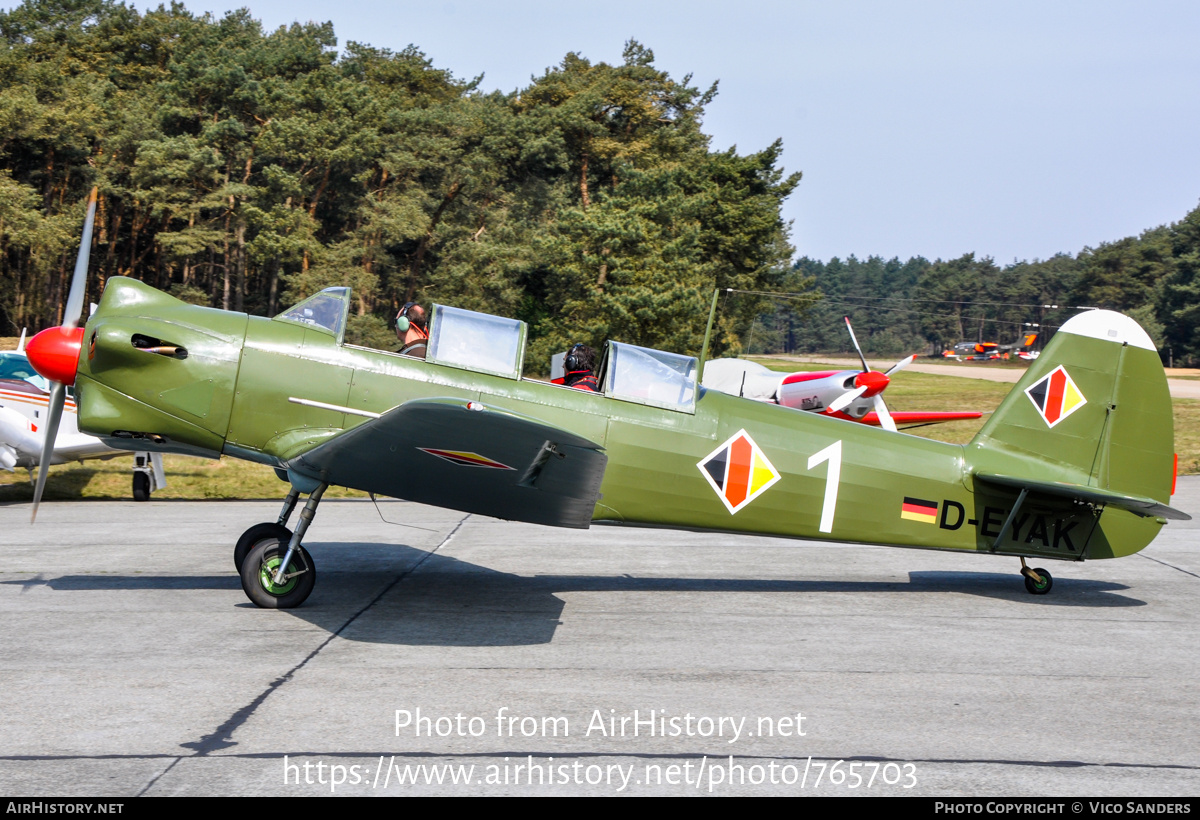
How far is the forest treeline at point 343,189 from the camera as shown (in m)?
42.3

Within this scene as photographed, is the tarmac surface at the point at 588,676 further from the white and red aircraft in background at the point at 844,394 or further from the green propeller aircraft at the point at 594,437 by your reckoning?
the white and red aircraft in background at the point at 844,394

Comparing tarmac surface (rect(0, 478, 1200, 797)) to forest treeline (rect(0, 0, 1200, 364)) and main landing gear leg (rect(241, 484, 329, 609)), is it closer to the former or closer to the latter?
main landing gear leg (rect(241, 484, 329, 609))

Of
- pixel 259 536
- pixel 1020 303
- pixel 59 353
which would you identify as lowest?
pixel 259 536

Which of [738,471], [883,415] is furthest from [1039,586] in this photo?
[883,415]

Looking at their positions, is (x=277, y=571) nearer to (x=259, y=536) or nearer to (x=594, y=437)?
(x=259, y=536)

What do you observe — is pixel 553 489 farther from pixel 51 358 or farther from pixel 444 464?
pixel 51 358

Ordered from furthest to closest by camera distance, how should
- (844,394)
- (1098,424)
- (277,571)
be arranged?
(844,394) < (1098,424) < (277,571)

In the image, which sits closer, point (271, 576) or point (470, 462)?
point (470, 462)

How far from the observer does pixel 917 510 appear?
307 inches

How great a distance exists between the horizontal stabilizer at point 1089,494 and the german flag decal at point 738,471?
1.90m

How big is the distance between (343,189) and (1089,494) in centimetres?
4605

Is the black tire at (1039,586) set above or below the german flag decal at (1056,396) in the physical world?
below

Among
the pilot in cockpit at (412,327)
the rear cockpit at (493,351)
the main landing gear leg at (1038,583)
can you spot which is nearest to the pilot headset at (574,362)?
the rear cockpit at (493,351)
